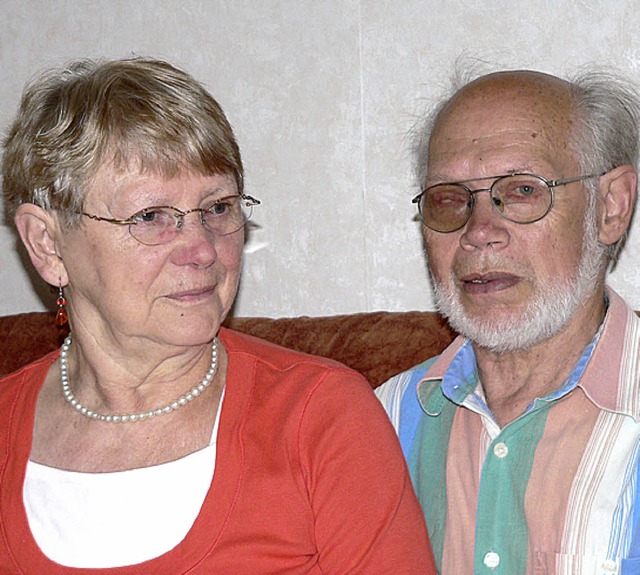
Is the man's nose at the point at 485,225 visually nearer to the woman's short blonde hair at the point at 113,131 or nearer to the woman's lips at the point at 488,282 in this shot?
the woman's lips at the point at 488,282

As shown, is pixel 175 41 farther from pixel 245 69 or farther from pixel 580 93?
pixel 580 93

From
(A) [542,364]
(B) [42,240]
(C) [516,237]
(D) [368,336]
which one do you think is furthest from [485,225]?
(B) [42,240]

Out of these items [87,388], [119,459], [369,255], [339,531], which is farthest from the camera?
[369,255]

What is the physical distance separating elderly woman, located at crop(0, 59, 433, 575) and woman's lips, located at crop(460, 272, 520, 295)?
314mm

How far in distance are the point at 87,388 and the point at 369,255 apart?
0.92 metres

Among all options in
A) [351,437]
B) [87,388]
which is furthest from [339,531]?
[87,388]

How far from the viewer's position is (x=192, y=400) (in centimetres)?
183

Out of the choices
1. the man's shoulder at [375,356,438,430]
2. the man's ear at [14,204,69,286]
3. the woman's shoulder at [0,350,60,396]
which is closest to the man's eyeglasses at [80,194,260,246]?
the man's ear at [14,204,69,286]

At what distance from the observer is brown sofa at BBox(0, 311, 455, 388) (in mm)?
2289

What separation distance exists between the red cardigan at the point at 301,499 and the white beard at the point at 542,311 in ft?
0.91

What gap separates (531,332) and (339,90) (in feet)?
3.18

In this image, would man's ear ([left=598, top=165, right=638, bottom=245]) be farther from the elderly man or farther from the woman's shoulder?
the woman's shoulder

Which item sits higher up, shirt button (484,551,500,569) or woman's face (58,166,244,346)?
woman's face (58,166,244,346)

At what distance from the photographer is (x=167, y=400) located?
6.06ft
